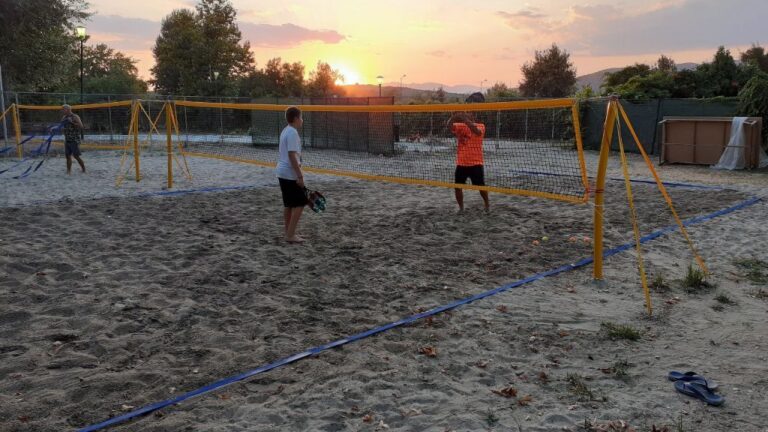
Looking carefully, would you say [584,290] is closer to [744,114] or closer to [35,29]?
[744,114]

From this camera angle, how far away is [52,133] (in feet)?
41.9

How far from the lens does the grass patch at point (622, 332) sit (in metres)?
4.04

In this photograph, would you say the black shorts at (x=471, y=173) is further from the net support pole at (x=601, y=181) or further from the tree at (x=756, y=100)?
the tree at (x=756, y=100)

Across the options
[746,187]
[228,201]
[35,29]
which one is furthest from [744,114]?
[35,29]

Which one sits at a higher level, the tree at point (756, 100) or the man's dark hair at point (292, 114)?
the tree at point (756, 100)

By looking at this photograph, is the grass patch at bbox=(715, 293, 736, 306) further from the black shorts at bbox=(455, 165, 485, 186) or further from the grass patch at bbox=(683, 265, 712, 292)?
the black shorts at bbox=(455, 165, 485, 186)

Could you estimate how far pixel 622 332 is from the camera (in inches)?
161

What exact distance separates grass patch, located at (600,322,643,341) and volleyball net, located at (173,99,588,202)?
391 centimetres

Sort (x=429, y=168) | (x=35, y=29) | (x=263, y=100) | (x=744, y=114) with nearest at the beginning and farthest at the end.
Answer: (x=429, y=168) → (x=744, y=114) → (x=35, y=29) → (x=263, y=100)

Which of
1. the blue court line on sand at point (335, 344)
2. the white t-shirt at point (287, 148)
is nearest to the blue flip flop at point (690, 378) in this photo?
the blue court line on sand at point (335, 344)

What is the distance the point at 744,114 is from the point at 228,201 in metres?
15.6

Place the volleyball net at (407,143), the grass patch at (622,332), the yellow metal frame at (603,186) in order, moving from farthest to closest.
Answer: the volleyball net at (407,143), the yellow metal frame at (603,186), the grass patch at (622,332)

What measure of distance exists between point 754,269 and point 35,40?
27726 millimetres

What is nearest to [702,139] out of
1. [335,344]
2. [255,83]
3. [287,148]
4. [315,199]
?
[315,199]
